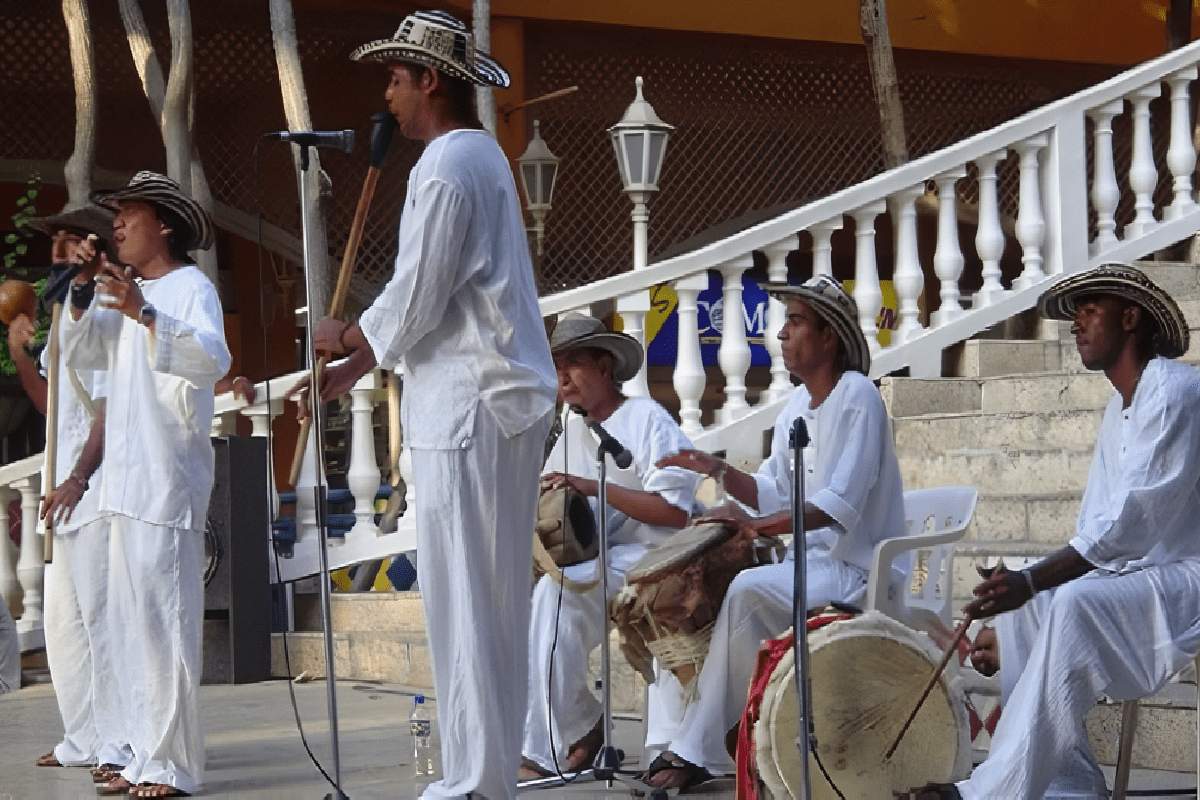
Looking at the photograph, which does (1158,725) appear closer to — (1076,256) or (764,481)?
(764,481)

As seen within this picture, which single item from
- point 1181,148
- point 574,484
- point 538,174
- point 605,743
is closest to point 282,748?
point 605,743

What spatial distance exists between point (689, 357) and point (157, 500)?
3347mm

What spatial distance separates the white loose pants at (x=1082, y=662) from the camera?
4.52 meters

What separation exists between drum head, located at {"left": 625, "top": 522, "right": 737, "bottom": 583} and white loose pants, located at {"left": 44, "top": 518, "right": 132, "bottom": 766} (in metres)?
1.76

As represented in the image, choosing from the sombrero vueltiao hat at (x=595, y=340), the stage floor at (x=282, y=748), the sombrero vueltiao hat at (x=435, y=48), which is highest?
the sombrero vueltiao hat at (x=435, y=48)

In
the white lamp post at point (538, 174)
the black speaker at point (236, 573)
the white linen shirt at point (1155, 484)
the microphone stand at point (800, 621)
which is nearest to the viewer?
the microphone stand at point (800, 621)

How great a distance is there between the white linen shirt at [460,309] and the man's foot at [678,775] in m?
1.53

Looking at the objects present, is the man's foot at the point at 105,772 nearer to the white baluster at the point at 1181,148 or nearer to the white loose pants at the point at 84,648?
the white loose pants at the point at 84,648

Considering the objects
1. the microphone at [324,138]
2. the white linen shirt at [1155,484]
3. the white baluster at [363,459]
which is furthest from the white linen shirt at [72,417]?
the white linen shirt at [1155,484]

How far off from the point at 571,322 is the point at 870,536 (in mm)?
1287

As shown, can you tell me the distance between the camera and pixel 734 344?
27.8 feet

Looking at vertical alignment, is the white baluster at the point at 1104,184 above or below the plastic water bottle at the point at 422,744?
above

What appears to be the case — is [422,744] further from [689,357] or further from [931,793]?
[689,357]

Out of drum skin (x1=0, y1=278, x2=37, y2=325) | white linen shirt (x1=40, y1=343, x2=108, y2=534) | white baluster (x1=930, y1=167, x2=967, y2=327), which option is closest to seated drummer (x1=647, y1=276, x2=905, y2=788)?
white linen shirt (x1=40, y1=343, x2=108, y2=534)
